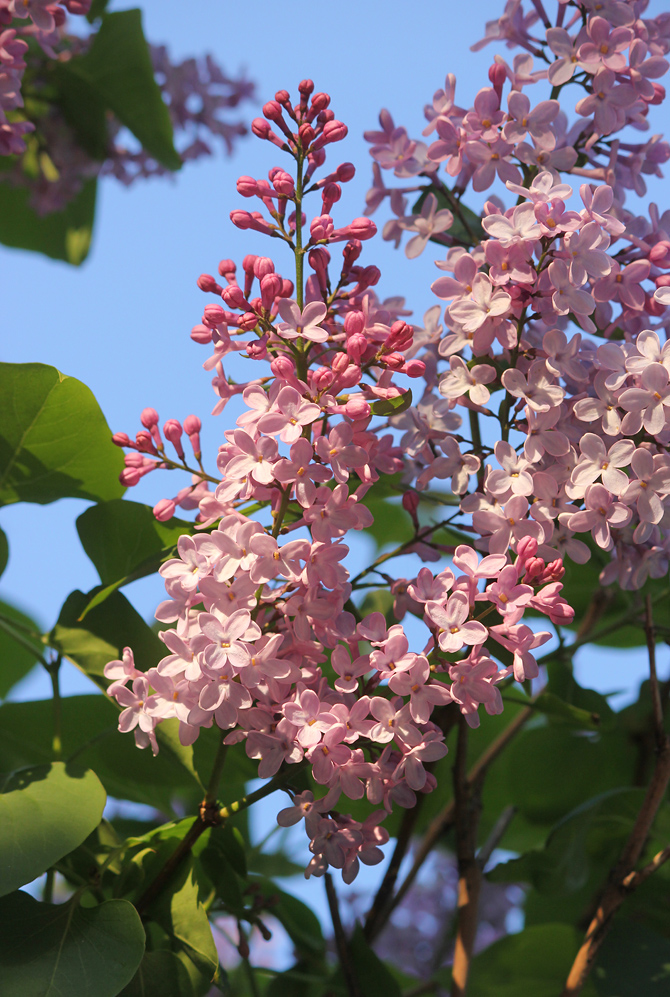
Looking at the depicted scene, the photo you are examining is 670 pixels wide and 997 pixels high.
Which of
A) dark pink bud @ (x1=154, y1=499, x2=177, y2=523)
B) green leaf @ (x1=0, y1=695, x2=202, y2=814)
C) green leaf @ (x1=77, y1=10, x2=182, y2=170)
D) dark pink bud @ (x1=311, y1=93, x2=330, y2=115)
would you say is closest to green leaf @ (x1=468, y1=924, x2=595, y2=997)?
green leaf @ (x1=0, y1=695, x2=202, y2=814)

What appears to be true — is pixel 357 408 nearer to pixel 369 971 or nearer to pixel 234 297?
pixel 234 297

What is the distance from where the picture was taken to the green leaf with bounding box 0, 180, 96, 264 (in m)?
1.65

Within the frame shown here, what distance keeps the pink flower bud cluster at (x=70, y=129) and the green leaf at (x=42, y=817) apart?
0.67m

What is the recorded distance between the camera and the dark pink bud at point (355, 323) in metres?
Result: 0.59

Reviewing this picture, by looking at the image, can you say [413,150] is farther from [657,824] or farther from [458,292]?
[657,824]

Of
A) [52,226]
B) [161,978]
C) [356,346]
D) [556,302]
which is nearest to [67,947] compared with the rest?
[161,978]

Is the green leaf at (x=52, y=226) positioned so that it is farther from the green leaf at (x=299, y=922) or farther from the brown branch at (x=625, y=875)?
the brown branch at (x=625, y=875)

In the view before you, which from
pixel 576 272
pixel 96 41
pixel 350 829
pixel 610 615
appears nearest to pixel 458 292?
pixel 576 272

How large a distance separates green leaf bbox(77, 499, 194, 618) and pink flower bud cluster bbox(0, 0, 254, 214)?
0.46m

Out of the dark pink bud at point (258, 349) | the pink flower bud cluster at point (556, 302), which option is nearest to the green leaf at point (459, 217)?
the pink flower bud cluster at point (556, 302)

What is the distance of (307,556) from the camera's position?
1.82 ft

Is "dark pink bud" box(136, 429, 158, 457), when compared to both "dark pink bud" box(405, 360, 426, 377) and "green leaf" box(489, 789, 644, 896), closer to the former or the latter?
"dark pink bud" box(405, 360, 426, 377)

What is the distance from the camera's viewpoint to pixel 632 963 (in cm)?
80

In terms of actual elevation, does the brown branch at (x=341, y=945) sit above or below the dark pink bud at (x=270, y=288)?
below
